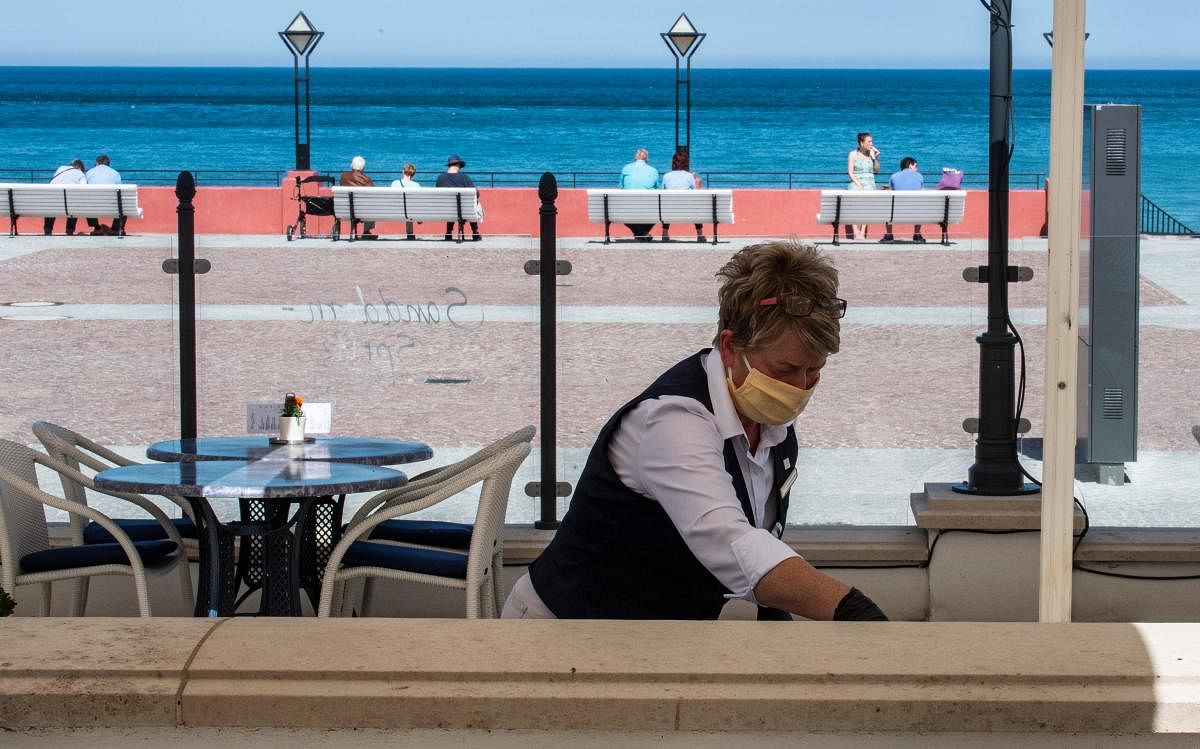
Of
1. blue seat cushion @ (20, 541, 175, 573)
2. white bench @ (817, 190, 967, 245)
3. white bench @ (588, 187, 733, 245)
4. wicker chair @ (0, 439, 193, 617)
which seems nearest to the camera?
wicker chair @ (0, 439, 193, 617)

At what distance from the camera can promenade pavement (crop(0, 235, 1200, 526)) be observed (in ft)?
18.6

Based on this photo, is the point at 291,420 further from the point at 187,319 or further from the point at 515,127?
the point at 515,127

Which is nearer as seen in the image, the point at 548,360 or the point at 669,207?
the point at 548,360

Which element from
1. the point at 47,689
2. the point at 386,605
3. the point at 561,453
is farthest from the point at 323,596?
the point at 47,689

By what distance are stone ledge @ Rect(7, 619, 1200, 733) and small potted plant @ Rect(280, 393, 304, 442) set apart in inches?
106

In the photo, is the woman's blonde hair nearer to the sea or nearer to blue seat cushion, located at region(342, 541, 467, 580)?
blue seat cushion, located at region(342, 541, 467, 580)

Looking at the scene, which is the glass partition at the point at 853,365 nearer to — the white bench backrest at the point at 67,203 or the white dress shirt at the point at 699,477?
the white bench backrest at the point at 67,203

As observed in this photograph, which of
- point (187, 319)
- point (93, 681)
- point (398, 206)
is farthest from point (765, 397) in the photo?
point (398, 206)

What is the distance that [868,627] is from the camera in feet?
8.75

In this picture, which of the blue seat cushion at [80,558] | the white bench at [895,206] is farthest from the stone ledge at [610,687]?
the white bench at [895,206]

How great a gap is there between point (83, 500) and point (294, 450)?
2.31 ft

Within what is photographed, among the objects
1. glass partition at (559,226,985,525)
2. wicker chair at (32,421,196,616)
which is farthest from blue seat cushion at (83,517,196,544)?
glass partition at (559,226,985,525)

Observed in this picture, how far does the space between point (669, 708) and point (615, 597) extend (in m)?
0.53

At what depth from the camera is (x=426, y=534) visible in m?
5.15
